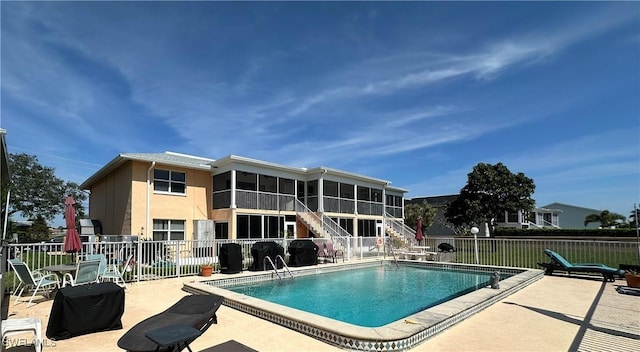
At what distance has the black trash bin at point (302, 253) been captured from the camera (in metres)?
14.8

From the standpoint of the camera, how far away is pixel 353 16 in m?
12.3

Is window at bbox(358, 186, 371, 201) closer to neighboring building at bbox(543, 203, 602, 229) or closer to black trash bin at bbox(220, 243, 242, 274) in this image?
black trash bin at bbox(220, 243, 242, 274)

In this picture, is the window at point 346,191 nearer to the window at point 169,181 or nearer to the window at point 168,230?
the window at point 169,181

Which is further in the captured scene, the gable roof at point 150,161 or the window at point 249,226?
Answer: the window at point 249,226

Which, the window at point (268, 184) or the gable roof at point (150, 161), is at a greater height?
the gable roof at point (150, 161)

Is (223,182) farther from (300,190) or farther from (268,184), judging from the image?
(300,190)

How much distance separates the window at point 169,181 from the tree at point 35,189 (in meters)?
29.0

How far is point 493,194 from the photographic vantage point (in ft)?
99.9

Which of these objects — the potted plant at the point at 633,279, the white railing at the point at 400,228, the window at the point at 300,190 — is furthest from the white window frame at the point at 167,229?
the potted plant at the point at 633,279

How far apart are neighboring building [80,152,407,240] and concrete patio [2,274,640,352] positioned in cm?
1039

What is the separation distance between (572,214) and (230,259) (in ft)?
210

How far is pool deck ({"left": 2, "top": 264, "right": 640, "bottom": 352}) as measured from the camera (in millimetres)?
5238

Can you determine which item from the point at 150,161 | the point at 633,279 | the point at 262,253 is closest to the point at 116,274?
the point at 262,253

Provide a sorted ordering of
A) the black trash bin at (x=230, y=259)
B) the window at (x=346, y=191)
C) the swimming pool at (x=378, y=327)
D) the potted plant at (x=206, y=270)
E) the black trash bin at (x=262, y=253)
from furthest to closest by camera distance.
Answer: the window at (x=346, y=191) < the black trash bin at (x=262, y=253) < the black trash bin at (x=230, y=259) < the potted plant at (x=206, y=270) < the swimming pool at (x=378, y=327)
